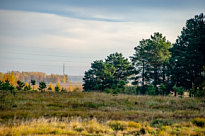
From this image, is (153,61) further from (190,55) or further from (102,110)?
(102,110)

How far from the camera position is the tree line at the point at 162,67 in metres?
33.1

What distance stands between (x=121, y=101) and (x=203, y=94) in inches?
480

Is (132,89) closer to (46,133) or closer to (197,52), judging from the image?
(197,52)

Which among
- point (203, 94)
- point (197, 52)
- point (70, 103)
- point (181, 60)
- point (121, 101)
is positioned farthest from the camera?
point (181, 60)

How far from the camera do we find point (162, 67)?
46.4 metres

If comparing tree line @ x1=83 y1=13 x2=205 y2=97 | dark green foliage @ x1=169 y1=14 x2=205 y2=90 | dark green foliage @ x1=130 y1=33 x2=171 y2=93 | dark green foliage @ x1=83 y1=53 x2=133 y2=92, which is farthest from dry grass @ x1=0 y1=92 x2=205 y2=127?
dark green foliage @ x1=83 y1=53 x2=133 y2=92

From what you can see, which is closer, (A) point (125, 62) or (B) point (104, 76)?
(B) point (104, 76)

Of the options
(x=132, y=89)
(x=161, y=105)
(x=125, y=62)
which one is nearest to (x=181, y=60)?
(x=161, y=105)

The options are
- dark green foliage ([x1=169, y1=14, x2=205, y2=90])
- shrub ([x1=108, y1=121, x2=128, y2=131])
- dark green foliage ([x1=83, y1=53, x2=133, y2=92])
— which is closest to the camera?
shrub ([x1=108, y1=121, x2=128, y2=131])

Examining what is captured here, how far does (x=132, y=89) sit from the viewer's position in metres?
57.7

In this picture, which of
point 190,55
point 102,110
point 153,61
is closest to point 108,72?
point 153,61

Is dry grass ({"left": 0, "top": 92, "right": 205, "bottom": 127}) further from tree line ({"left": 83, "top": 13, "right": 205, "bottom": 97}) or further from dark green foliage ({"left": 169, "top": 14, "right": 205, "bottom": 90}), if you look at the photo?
dark green foliage ({"left": 169, "top": 14, "right": 205, "bottom": 90})

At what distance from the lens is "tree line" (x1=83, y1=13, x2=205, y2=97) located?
1302 inches

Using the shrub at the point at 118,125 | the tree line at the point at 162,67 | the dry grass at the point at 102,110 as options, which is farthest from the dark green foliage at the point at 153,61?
the shrub at the point at 118,125
